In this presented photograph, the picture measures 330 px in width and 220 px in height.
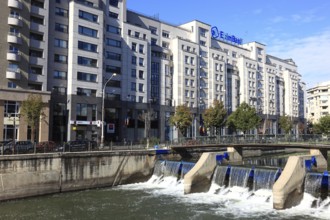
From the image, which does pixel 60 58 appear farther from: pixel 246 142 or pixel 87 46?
pixel 246 142

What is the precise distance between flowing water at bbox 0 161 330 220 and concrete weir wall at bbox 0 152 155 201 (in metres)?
1.08

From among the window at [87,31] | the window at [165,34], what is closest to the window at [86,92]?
the window at [87,31]

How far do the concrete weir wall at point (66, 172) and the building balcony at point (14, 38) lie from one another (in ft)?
104

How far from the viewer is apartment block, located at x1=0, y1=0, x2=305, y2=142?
62812 mm

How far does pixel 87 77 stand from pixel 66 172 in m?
37.1

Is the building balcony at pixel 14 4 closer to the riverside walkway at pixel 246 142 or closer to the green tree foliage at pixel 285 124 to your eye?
the riverside walkway at pixel 246 142

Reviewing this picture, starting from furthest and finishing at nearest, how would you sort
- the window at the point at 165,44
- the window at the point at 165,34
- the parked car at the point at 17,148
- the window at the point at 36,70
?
the window at the point at 165,34 → the window at the point at 165,44 → the window at the point at 36,70 → the parked car at the point at 17,148

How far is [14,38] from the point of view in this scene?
61.4 m

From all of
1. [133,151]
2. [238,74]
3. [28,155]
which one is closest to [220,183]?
[133,151]

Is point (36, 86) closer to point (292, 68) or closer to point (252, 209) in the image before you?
point (252, 209)

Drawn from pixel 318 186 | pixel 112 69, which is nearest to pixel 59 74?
pixel 112 69

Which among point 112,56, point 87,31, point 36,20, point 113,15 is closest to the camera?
point 36,20

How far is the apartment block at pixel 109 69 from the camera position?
62812 millimetres

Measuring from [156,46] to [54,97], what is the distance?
111ft
